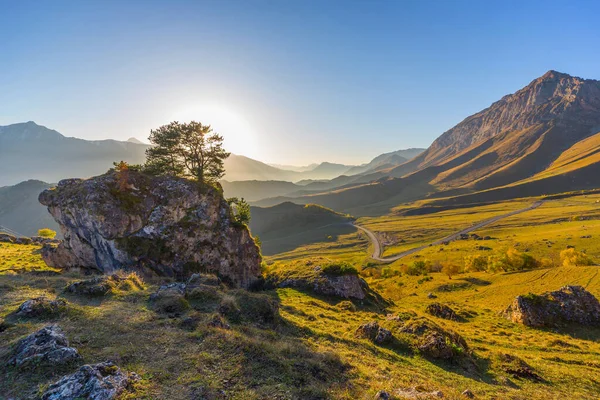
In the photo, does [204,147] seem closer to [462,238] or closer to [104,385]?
[104,385]

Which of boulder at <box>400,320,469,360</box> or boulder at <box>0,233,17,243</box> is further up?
boulder at <box>0,233,17,243</box>

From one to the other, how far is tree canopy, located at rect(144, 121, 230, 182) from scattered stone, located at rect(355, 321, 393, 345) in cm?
4045

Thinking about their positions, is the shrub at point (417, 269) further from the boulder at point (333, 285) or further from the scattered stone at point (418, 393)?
the scattered stone at point (418, 393)

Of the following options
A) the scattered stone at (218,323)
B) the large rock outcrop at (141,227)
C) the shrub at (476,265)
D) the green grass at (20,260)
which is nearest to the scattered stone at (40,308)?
the scattered stone at (218,323)

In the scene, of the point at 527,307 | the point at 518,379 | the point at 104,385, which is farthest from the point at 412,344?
the point at 527,307

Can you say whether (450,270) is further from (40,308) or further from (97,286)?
(40,308)

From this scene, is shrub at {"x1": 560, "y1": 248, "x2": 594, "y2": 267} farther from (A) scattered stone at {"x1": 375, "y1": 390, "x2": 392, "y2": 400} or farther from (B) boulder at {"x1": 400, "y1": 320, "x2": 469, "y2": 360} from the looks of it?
(A) scattered stone at {"x1": 375, "y1": 390, "x2": 392, "y2": 400}

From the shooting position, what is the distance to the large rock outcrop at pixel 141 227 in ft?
129

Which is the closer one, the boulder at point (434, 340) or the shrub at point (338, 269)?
the boulder at point (434, 340)

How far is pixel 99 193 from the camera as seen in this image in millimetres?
40312

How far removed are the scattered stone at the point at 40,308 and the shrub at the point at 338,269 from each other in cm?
3371

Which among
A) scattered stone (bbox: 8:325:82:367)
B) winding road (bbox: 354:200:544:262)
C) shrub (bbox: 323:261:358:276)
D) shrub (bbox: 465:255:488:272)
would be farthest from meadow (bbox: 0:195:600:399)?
winding road (bbox: 354:200:544:262)

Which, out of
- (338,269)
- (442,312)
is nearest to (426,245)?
(442,312)

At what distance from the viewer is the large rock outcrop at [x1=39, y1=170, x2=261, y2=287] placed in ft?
129
